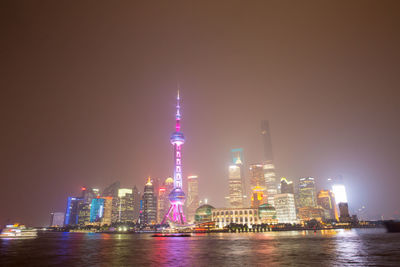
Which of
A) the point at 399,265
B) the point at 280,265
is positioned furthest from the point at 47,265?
the point at 399,265

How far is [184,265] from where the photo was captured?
37.5 metres

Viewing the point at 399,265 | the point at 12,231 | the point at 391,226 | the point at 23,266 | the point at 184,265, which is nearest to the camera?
the point at 399,265

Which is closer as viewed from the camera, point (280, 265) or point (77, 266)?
point (280, 265)

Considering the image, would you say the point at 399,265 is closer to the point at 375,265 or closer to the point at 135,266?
the point at 375,265

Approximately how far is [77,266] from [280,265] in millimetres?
27627

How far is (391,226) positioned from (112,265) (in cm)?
20794

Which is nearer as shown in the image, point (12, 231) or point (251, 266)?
point (251, 266)

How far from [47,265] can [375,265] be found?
44.8 m

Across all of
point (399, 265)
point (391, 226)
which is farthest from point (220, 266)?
point (391, 226)

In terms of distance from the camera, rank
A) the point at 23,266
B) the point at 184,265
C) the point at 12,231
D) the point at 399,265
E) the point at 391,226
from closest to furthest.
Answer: the point at 399,265, the point at 184,265, the point at 23,266, the point at 12,231, the point at 391,226

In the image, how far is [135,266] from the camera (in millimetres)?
37500

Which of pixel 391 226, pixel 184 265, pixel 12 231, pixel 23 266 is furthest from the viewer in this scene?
pixel 391 226

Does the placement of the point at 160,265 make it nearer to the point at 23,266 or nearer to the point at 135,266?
the point at 135,266

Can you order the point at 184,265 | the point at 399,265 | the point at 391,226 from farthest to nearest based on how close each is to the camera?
the point at 391,226 → the point at 184,265 → the point at 399,265
